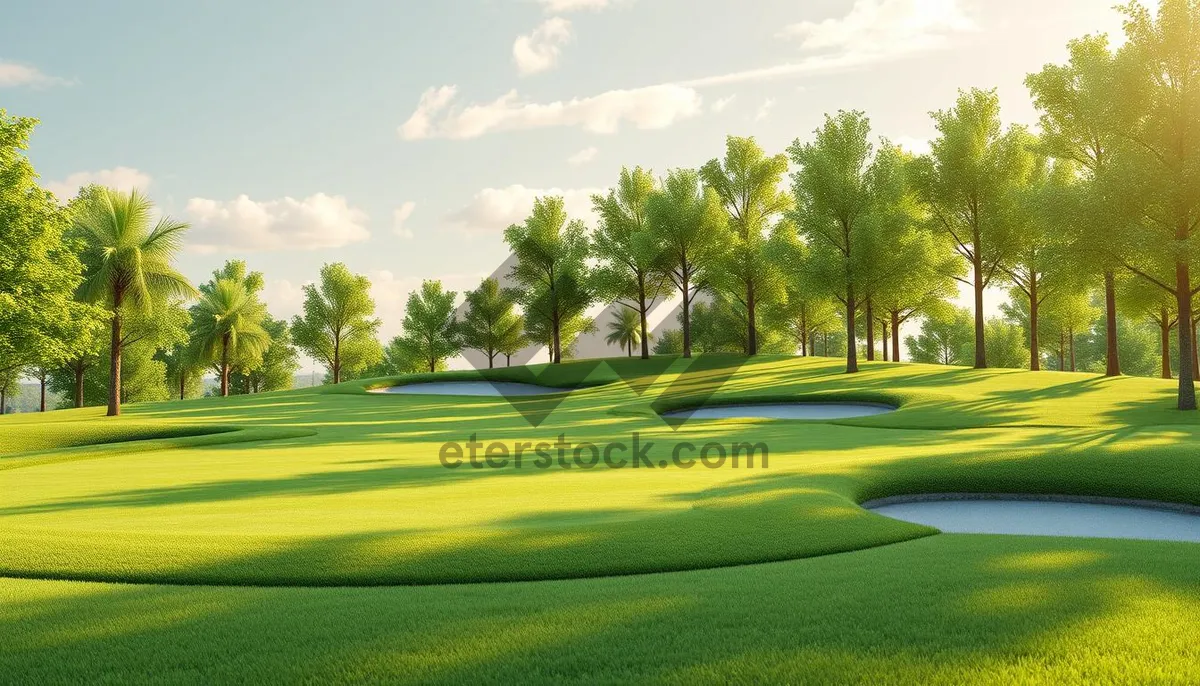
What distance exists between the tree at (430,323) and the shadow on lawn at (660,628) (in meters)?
67.4

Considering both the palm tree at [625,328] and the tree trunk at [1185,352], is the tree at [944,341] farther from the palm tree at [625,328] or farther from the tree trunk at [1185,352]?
the tree trunk at [1185,352]

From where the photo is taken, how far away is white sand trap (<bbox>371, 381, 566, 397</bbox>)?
155 ft

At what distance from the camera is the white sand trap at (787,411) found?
92.8 feet

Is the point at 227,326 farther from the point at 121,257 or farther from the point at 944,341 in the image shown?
the point at 944,341

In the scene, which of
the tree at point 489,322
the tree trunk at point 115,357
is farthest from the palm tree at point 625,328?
the tree trunk at point 115,357

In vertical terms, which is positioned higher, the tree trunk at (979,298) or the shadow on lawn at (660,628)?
the tree trunk at (979,298)

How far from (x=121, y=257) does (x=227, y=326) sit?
73.0 feet

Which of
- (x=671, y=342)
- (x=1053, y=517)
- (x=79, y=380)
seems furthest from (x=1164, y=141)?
(x=79, y=380)

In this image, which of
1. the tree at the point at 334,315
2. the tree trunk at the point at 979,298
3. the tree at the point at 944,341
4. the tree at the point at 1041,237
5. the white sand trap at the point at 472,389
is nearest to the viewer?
the tree at the point at 1041,237

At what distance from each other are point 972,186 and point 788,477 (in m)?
31.8

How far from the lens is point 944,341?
83.5 m

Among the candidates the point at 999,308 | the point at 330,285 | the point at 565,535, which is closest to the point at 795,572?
the point at 565,535

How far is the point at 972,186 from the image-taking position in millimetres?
36969

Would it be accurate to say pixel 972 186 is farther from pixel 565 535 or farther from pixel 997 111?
pixel 565 535
